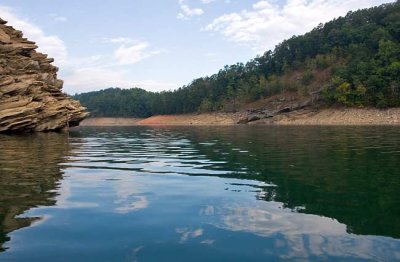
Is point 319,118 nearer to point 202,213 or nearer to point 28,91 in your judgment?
point 28,91

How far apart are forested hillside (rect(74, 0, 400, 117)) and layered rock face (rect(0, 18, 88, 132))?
77386 millimetres

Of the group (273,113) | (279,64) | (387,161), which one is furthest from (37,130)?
(279,64)

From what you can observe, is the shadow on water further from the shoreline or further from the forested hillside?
the forested hillside

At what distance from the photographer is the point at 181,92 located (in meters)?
174

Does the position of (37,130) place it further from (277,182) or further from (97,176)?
(277,182)

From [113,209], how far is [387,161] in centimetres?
1339

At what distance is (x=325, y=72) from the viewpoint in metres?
134

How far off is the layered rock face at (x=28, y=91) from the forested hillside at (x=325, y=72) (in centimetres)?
7739

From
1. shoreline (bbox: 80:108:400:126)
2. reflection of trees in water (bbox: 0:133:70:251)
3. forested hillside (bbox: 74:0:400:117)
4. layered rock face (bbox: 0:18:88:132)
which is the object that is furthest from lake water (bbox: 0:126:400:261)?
forested hillside (bbox: 74:0:400:117)

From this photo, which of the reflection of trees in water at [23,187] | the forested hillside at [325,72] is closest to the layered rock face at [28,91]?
the reflection of trees in water at [23,187]

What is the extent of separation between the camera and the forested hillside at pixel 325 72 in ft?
346

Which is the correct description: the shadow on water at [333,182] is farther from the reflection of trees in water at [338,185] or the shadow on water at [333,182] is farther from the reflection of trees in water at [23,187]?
the reflection of trees in water at [23,187]

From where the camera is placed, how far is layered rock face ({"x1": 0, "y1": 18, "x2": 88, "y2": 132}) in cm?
4506

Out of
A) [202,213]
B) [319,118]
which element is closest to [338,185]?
[202,213]
